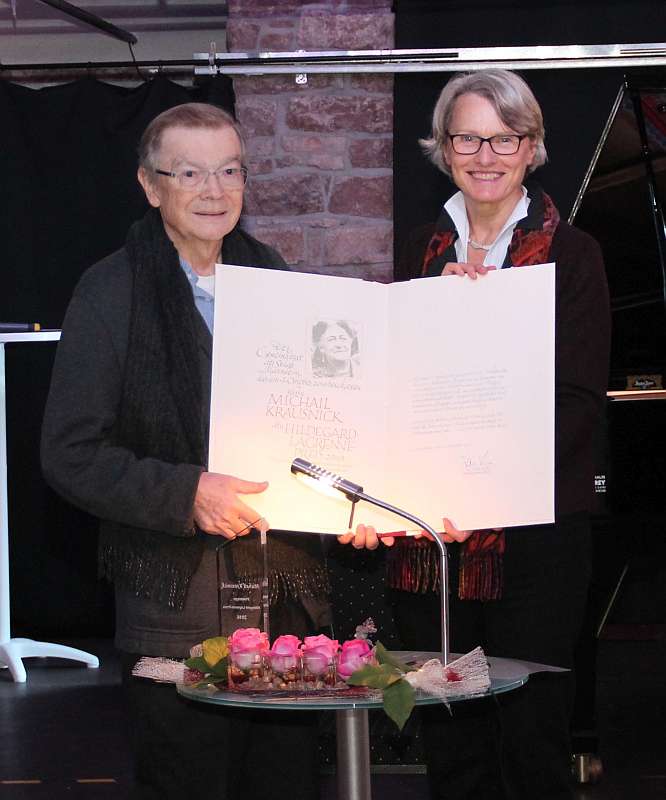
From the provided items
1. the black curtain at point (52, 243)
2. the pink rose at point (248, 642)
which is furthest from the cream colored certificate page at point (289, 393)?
the black curtain at point (52, 243)

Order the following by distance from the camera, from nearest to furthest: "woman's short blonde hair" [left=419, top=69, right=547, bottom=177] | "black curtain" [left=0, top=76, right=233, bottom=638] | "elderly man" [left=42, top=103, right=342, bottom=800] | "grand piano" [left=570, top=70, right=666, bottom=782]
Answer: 1. "elderly man" [left=42, top=103, right=342, bottom=800]
2. "woman's short blonde hair" [left=419, top=69, right=547, bottom=177]
3. "grand piano" [left=570, top=70, right=666, bottom=782]
4. "black curtain" [left=0, top=76, right=233, bottom=638]

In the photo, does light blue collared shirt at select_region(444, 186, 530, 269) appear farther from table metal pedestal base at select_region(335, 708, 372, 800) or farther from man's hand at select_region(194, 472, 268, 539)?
table metal pedestal base at select_region(335, 708, 372, 800)

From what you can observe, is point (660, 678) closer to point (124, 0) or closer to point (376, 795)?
point (376, 795)

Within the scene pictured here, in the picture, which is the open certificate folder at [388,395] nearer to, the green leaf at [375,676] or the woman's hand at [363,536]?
the woman's hand at [363,536]

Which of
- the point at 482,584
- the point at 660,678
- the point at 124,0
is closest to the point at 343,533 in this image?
the point at 482,584

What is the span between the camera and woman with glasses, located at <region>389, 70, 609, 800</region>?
2.01 m

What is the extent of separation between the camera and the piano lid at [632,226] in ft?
11.3

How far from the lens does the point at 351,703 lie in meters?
1.53

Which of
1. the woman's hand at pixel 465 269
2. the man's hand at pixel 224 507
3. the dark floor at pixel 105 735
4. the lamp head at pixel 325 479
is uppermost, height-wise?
the woman's hand at pixel 465 269

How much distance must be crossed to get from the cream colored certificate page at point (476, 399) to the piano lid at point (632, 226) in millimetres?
1605

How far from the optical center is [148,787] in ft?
6.14

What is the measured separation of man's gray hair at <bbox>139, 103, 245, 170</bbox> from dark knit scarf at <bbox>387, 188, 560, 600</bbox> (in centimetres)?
39

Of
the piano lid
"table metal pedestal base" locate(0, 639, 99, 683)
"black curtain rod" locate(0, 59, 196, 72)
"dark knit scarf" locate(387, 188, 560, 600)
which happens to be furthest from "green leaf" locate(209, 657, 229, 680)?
"black curtain rod" locate(0, 59, 196, 72)

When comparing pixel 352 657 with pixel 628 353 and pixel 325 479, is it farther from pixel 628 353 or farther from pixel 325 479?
pixel 628 353
